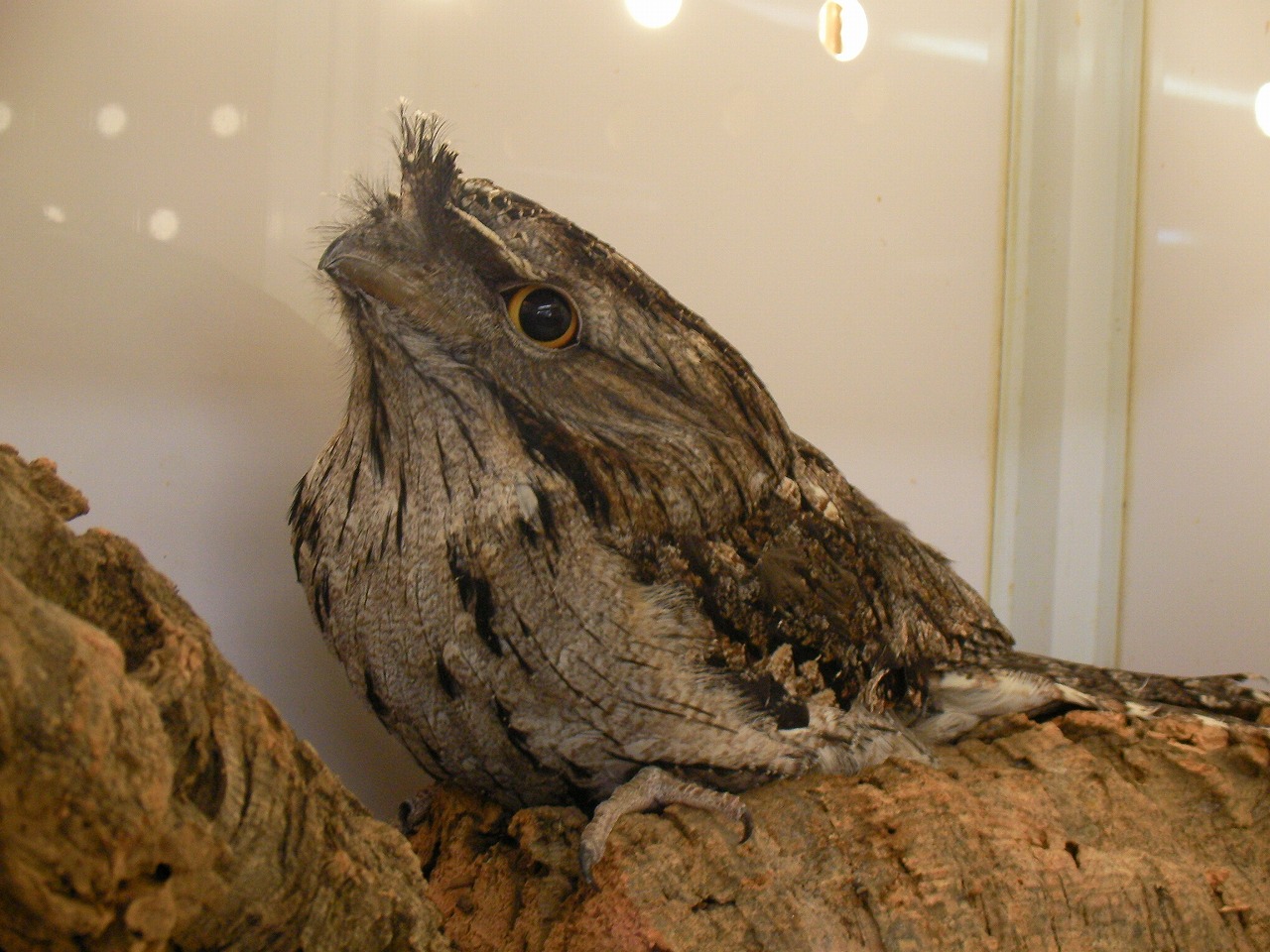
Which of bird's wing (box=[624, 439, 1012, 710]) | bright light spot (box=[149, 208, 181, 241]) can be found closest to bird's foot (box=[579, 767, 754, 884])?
bird's wing (box=[624, 439, 1012, 710])

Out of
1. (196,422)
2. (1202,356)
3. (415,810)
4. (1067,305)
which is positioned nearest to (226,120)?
(196,422)

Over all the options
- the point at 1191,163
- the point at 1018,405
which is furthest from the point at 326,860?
the point at 1191,163

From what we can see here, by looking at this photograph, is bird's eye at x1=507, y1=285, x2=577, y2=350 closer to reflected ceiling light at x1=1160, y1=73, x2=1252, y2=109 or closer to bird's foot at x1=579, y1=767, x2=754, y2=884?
bird's foot at x1=579, y1=767, x2=754, y2=884

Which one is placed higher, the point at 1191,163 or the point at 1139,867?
the point at 1191,163

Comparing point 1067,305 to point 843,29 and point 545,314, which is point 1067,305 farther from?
point 545,314

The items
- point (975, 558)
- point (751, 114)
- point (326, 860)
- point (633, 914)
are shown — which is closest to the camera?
point (326, 860)

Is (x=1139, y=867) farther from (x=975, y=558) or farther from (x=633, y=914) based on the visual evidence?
(x=975, y=558)
